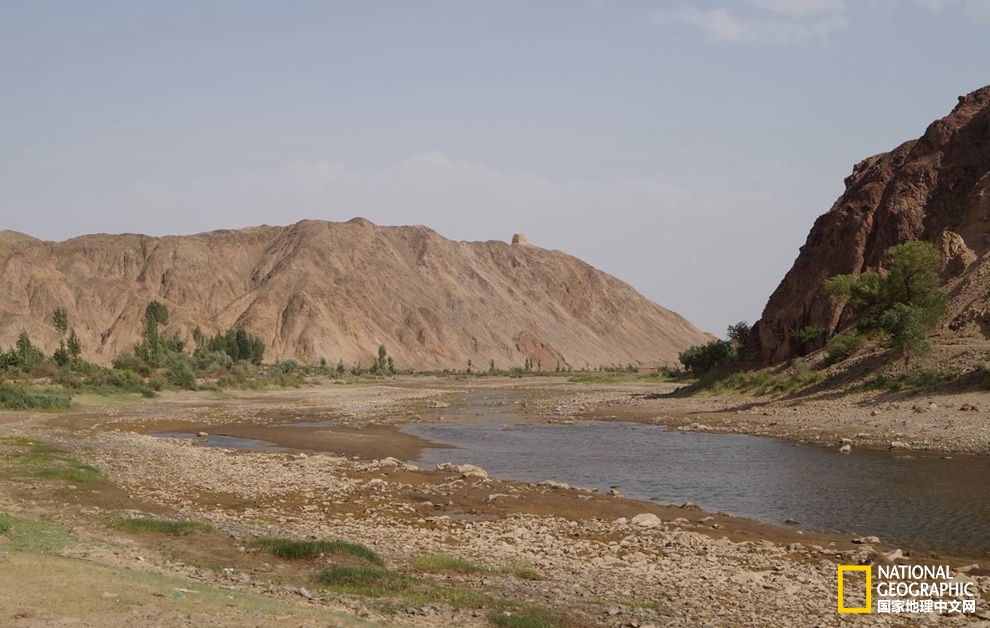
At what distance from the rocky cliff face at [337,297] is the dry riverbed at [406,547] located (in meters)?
100

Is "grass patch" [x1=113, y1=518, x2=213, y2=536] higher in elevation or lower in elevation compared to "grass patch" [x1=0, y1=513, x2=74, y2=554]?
lower

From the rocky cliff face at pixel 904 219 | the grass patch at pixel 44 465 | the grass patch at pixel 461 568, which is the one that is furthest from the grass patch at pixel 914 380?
the grass patch at pixel 44 465

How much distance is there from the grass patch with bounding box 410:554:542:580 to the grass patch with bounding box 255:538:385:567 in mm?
558

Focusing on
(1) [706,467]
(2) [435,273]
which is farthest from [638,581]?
(2) [435,273]

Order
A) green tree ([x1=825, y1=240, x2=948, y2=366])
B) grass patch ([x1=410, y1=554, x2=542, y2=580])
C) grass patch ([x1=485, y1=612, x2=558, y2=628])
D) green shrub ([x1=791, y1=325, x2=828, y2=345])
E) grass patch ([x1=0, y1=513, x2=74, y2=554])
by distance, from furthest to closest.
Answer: green shrub ([x1=791, y1=325, x2=828, y2=345])
green tree ([x1=825, y1=240, x2=948, y2=366])
grass patch ([x1=410, y1=554, x2=542, y2=580])
grass patch ([x1=0, y1=513, x2=74, y2=554])
grass patch ([x1=485, y1=612, x2=558, y2=628])

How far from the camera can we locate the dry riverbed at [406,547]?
8.42 meters

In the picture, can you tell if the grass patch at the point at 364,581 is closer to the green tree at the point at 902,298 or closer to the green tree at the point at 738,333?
the green tree at the point at 902,298

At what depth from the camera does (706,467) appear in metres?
23.2

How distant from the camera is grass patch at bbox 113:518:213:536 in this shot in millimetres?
12555

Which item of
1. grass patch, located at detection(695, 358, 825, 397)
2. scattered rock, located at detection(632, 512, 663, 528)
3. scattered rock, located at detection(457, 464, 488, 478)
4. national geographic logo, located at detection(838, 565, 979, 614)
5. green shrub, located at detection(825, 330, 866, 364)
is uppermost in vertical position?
green shrub, located at detection(825, 330, 866, 364)

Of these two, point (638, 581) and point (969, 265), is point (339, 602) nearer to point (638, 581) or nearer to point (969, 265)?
point (638, 581)

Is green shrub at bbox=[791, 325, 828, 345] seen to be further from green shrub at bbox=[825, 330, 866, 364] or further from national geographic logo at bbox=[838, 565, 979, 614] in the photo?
national geographic logo at bbox=[838, 565, 979, 614]

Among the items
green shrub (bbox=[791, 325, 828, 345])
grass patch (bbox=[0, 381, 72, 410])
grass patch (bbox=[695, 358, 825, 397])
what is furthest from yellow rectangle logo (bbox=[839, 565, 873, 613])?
grass patch (bbox=[0, 381, 72, 410])

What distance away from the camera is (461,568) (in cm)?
1106
